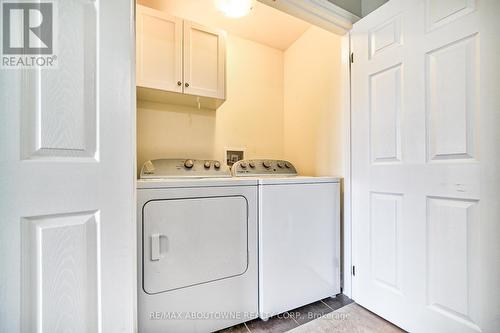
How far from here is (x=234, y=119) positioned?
2.28m

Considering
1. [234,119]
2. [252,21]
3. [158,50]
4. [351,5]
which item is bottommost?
[234,119]

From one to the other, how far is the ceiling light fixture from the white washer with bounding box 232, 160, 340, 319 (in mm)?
1369

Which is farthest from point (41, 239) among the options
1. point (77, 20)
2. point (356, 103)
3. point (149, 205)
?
point (356, 103)

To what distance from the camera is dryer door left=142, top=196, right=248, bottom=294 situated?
44.6 inches

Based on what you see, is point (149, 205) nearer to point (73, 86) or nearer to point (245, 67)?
point (73, 86)

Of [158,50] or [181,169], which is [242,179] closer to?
[181,169]

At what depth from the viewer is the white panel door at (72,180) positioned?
705 mm

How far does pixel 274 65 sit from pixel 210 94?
1099 millimetres

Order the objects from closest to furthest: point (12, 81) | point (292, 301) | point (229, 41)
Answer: point (12, 81)
point (292, 301)
point (229, 41)

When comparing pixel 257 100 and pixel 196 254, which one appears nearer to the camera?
pixel 196 254

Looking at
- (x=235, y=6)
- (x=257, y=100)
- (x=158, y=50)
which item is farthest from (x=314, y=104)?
(x=158, y=50)

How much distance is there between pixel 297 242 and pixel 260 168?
678 mm

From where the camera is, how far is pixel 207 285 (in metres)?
1.26

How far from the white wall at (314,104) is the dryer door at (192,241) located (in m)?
0.98
